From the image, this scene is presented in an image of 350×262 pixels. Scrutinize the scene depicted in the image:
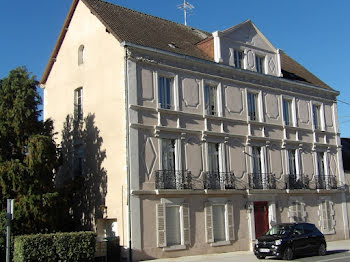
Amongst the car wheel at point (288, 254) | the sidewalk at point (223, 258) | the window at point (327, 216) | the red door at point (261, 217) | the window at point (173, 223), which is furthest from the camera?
the window at point (327, 216)

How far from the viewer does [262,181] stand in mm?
26094

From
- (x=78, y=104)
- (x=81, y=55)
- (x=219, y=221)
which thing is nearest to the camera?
(x=219, y=221)

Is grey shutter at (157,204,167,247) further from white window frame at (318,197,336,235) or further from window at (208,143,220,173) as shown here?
white window frame at (318,197,336,235)

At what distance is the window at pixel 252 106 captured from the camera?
Result: 88.4ft

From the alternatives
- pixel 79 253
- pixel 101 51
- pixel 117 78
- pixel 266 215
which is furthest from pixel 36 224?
pixel 266 215

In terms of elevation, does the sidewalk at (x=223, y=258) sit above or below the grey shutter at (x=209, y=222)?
below

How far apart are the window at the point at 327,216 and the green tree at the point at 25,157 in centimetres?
1620

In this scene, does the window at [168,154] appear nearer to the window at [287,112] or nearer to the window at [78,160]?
the window at [78,160]

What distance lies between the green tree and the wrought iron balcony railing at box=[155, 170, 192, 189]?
4.54 metres

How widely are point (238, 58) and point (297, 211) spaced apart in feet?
30.2

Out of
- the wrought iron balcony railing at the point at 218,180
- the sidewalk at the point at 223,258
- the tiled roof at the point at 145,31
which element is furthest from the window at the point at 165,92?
the sidewalk at the point at 223,258

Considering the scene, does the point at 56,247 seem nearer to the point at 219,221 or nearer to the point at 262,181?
the point at 219,221

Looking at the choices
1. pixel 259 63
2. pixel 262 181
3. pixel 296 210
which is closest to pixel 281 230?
pixel 262 181

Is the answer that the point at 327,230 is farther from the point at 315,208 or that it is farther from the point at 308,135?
the point at 308,135
